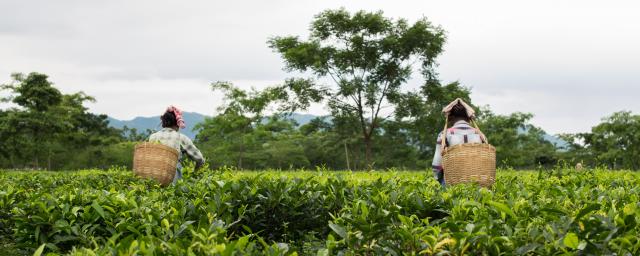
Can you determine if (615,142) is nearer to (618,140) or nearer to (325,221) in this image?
(618,140)

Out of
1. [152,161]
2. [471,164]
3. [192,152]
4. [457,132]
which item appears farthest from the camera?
[192,152]

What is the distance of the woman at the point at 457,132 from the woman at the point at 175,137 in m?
2.96

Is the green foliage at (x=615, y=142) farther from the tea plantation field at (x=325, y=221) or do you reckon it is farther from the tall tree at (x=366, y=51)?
the tea plantation field at (x=325, y=221)

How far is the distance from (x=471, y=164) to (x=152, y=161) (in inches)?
135

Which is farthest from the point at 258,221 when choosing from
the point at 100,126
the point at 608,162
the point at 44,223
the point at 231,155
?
the point at 100,126

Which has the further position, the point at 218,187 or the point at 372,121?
the point at 372,121

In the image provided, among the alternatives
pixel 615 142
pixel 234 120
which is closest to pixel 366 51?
pixel 234 120

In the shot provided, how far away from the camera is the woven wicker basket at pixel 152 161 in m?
6.46

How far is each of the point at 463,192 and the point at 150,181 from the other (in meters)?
3.45

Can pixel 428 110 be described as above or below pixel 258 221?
above

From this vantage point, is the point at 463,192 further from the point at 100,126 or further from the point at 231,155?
the point at 100,126

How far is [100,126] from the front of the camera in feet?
184

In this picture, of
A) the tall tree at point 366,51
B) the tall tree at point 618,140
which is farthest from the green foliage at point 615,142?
the tall tree at point 366,51

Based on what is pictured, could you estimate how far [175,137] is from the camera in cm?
761
